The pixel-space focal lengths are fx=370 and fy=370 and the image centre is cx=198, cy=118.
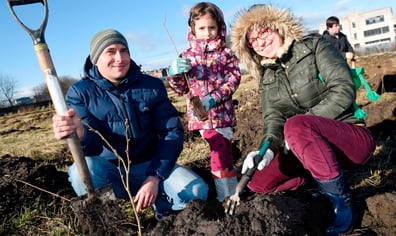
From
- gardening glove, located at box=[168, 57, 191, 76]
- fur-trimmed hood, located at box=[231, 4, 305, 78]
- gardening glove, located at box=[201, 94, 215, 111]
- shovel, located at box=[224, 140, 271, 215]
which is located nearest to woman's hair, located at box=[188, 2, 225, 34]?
Answer: gardening glove, located at box=[168, 57, 191, 76]

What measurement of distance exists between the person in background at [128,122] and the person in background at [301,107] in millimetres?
519

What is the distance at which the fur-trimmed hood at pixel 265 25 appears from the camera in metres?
2.40

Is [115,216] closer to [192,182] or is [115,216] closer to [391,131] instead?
[192,182]

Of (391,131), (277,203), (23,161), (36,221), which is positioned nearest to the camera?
(277,203)

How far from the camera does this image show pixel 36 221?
A: 9.04 feet

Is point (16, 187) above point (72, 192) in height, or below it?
above

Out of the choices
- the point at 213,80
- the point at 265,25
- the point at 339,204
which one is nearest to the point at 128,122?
the point at 213,80

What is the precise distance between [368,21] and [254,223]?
250ft

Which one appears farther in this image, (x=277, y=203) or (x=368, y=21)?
(x=368, y=21)

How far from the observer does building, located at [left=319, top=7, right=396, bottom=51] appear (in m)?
Answer: 67.2

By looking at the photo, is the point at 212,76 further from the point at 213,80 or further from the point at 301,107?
the point at 301,107

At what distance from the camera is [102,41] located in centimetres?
234

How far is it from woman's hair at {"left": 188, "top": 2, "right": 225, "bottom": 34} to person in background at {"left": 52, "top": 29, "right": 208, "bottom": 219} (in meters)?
0.81

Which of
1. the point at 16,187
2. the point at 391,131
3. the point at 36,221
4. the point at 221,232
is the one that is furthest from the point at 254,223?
the point at 391,131
